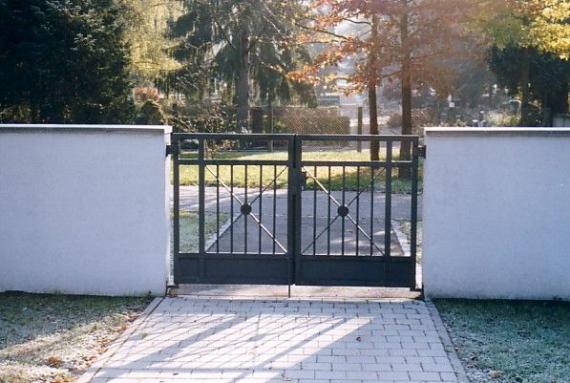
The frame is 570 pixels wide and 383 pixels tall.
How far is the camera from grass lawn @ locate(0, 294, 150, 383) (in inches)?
220

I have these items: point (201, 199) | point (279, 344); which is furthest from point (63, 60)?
point (279, 344)

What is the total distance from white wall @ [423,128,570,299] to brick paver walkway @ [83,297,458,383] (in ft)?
2.02

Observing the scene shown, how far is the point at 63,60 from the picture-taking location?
20281mm

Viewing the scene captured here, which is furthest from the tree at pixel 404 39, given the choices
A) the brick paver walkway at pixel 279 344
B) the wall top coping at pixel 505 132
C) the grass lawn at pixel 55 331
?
the grass lawn at pixel 55 331

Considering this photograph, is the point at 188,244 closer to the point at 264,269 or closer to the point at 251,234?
the point at 251,234

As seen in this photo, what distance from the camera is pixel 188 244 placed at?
33.6 ft

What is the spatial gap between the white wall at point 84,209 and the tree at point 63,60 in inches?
512

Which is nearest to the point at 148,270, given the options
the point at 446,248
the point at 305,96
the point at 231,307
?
the point at 231,307

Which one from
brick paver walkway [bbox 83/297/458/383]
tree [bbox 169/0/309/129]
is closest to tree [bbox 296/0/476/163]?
brick paver walkway [bbox 83/297/458/383]

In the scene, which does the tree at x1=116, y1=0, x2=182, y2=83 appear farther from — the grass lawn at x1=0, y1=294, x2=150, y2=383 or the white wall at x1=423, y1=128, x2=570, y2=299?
the white wall at x1=423, y1=128, x2=570, y2=299

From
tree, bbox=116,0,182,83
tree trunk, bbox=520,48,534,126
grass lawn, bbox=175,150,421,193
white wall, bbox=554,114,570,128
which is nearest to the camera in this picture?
grass lawn, bbox=175,150,421,193

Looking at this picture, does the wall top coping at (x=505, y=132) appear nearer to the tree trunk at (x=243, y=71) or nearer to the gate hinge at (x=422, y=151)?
the gate hinge at (x=422, y=151)

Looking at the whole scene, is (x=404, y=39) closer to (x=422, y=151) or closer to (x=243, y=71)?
(x=422, y=151)

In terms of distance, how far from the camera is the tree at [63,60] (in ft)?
66.0
